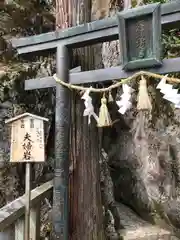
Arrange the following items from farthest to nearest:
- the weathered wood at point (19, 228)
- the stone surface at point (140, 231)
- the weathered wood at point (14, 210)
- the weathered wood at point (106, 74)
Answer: the stone surface at point (140, 231) → the weathered wood at point (19, 228) → the weathered wood at point (106, 74) → the weathered wood at point (14, 210)

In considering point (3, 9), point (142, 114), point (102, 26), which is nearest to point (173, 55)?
point (142, 114)

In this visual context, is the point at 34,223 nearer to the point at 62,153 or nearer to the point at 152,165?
the point at 62,153

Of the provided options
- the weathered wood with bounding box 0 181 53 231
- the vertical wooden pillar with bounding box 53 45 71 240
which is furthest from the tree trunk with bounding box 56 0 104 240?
the weathered wood with bounding box 0 181 53 231

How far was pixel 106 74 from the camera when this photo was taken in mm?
2764

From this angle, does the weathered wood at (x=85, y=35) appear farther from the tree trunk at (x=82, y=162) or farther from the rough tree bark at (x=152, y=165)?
the rough tree bark at (x=152, y=165)

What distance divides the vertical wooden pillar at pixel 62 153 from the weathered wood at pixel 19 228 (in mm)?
341

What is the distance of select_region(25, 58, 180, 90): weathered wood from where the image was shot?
8.20 feet

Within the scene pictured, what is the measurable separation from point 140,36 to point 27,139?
1394 mm

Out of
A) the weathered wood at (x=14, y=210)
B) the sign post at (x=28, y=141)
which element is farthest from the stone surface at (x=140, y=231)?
the sign post at (x=28, y=141)

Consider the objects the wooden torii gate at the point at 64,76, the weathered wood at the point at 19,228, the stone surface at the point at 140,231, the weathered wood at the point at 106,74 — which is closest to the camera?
the weathered wood at the point at 106,74

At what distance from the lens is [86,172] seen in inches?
127

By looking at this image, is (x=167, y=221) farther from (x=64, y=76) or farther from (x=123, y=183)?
(x=64, y=76)

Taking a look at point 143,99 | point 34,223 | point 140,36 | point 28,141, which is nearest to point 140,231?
point 34,223

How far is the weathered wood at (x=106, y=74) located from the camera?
8.20 ft
